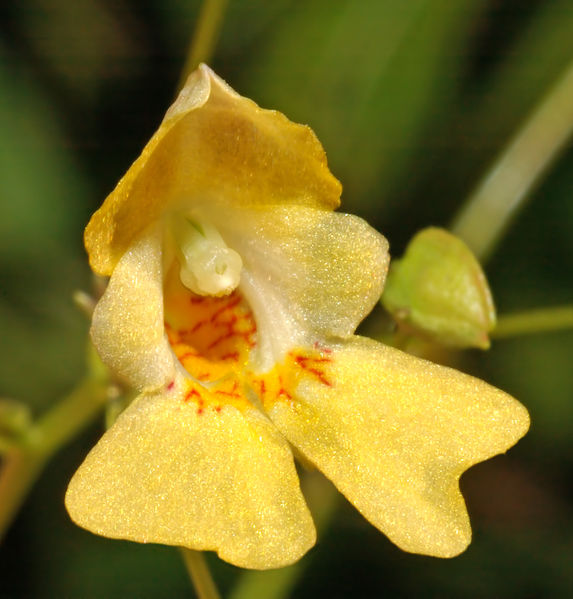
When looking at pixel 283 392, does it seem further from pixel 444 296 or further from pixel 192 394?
pixel 444 296

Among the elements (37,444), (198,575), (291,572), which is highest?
(198,575)

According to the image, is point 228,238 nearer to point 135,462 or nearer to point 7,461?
point 135,462

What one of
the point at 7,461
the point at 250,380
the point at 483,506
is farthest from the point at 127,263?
the point at 483,506

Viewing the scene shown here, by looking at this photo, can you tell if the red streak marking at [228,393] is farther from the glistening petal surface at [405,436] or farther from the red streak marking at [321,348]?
the red streak marking at [321,348]

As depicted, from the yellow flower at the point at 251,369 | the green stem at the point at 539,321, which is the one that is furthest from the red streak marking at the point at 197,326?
the green stem at the point at 539,321

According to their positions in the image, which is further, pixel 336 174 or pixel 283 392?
pixel 336 174

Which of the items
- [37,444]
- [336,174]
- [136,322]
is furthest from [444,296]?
[37,444]
